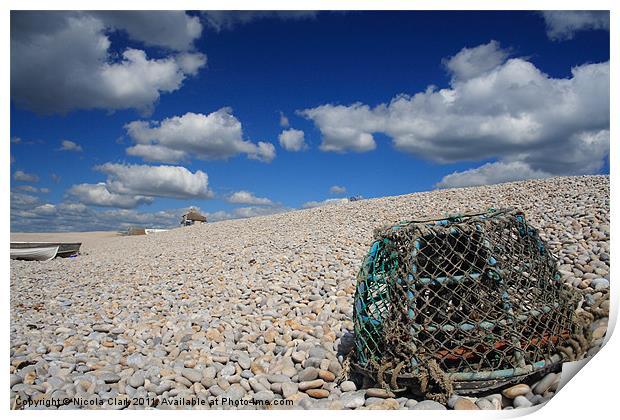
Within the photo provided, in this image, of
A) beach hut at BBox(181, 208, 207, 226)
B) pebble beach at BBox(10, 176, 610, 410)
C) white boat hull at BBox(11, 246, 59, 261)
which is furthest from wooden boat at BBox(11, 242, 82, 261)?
beach hut at BBox(181, 208, 207, 226)

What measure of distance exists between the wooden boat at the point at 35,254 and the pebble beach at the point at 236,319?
5.31m

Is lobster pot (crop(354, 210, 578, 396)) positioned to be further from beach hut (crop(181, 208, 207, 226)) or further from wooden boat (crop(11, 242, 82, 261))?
beach hut (crop(181, 208, 207, 226))

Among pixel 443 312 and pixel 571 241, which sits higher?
pixel 571 241

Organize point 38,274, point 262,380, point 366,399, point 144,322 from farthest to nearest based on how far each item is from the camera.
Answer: point 38,274 → point 144,322 → point 262,380 → point 366,399

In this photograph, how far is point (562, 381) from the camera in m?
3.37

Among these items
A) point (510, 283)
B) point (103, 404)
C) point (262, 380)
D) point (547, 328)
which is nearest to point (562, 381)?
point (547, 328)

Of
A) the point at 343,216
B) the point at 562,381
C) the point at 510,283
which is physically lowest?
the point at 562,381

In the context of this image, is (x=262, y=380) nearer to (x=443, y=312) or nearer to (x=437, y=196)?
(x=443, y=312)

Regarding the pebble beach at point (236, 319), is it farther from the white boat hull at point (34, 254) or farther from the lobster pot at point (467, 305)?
the white boat hull at point (34, 254)

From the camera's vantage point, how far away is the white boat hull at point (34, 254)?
52.3ft

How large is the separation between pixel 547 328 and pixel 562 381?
40cm

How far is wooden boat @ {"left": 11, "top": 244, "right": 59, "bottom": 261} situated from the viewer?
52.3 feet

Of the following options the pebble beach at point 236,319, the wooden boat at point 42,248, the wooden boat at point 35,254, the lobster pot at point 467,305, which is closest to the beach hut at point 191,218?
the wooden boat at point 42,248

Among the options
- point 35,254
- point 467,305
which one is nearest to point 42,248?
point 35,254
